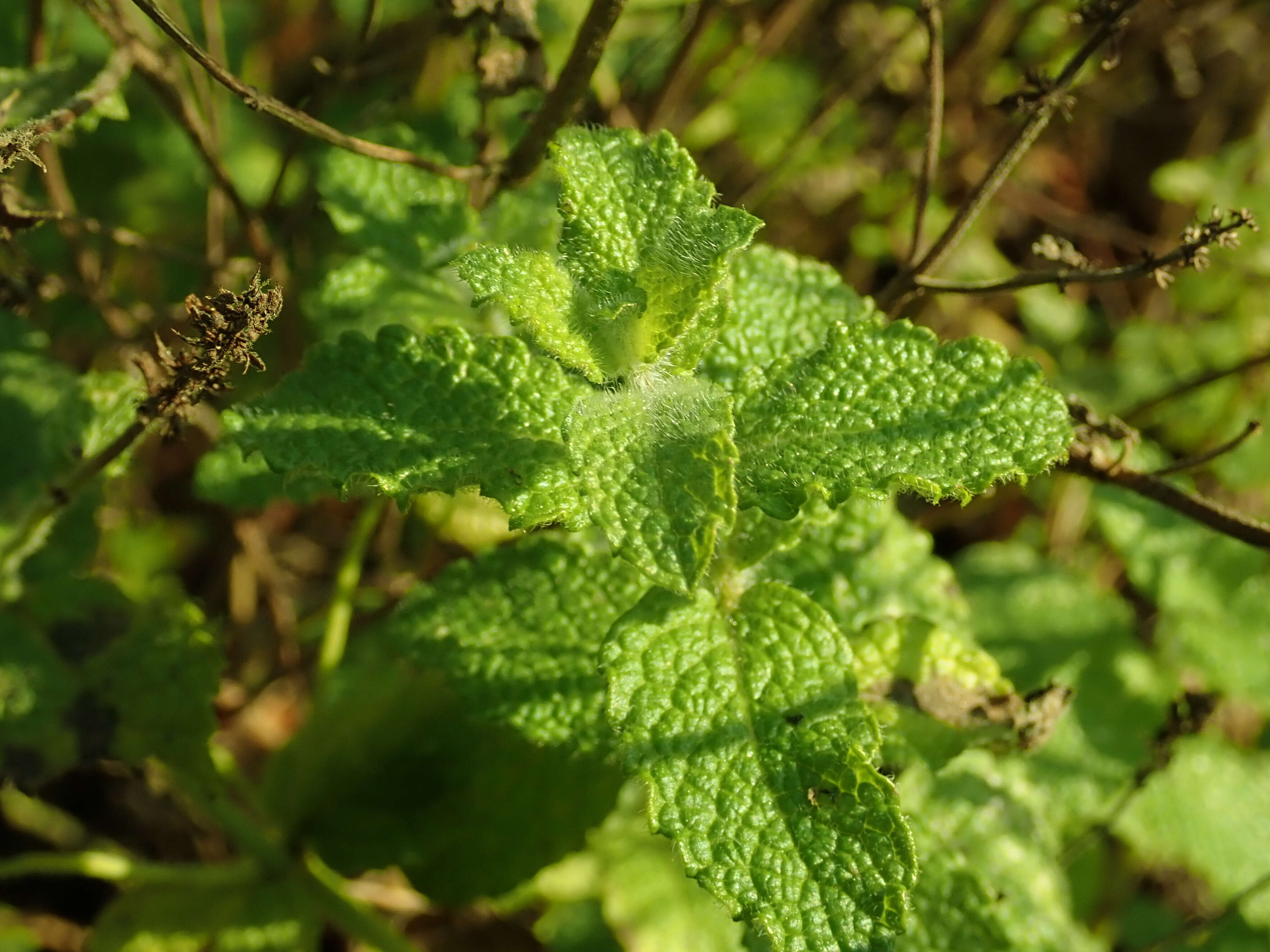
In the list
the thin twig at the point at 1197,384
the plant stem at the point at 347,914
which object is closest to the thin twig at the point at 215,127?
the plant stem at the point at 347,914

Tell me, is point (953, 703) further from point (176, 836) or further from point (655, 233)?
point (176, 836)

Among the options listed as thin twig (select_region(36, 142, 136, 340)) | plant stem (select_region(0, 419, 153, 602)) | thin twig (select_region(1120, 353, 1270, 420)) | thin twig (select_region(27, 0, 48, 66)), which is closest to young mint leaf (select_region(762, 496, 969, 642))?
thin twig (select_region(1120, 353, 1270, 420))

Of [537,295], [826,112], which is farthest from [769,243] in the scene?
[537,295]

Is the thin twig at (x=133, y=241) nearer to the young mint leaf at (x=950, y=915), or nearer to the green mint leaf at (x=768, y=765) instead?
the green mint leaf at (x=768, y=765)

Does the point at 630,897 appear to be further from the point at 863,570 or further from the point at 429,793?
the point at 863,570

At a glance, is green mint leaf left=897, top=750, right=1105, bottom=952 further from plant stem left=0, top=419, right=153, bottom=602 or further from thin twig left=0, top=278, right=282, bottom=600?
plant stem left=0, top=419, right=153, bottom=602

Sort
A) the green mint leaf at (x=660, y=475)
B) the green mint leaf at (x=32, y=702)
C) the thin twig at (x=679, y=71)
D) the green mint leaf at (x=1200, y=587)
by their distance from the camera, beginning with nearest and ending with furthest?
the green mint leaf at (x=660, y=475) → the green mint leaf at (x=32, y=702) → the thin twig at (x=679, y=71) → the green mint leaf at (x=1200, y=587)
